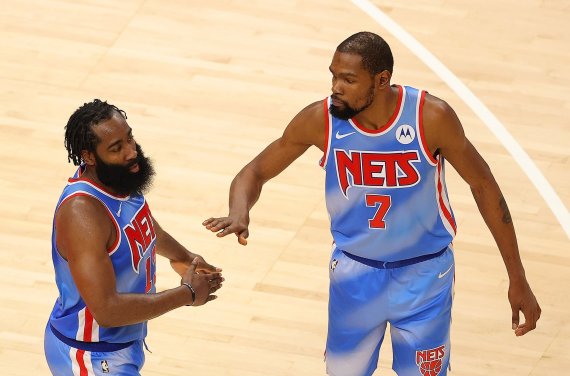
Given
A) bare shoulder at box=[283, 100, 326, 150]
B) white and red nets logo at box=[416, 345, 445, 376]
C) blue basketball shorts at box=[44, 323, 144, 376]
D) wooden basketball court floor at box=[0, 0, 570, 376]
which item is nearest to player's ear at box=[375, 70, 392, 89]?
bare shoulder at box=[283, 100, 326, 150]

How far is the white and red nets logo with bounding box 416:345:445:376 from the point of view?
20.6 feet

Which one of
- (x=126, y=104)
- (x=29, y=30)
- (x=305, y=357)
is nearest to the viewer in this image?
(x=305, y=357)

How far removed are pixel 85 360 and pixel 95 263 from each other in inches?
24.6

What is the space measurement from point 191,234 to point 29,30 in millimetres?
3060

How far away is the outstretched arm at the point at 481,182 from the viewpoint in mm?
5840

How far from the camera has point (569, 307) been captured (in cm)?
808

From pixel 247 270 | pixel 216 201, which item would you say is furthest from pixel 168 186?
pixel 247 270

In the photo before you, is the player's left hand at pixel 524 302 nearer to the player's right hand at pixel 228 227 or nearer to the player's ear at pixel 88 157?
the player's right hand at pixel 228 227

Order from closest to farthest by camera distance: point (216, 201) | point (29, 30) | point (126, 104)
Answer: point (216, 201) < point (126, 104) < point (29, 30)

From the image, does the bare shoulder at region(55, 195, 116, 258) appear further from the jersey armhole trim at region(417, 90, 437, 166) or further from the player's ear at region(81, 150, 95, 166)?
the jersey armhole trim at region(417, 90, 437, 166)

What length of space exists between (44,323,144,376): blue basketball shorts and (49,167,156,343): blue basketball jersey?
0.22 ft

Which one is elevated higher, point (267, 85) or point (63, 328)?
point (63, 328)

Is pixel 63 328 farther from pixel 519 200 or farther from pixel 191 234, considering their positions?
pixel 519 200

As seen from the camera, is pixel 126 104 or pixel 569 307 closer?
pixel 569 307
